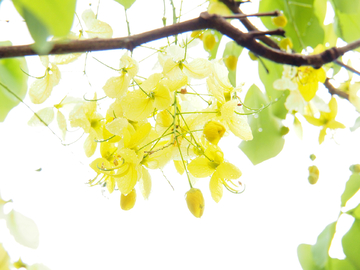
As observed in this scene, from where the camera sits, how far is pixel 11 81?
35 cm

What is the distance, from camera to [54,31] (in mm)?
99

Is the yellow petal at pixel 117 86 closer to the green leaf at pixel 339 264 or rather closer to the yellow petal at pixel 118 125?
the yellow petal at pixel 118 125

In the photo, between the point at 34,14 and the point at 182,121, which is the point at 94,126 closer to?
the point at 182,121

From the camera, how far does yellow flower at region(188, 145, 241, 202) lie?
251 millimetres

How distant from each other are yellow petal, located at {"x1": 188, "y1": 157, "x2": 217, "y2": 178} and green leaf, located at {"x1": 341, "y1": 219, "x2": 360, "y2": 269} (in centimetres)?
18

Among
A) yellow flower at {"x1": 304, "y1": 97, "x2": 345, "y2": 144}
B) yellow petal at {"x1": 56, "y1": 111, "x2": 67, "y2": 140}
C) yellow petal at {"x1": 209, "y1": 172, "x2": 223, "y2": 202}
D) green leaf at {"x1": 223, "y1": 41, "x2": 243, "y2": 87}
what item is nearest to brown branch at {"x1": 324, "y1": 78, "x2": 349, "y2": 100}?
yellow flower at {"x1": 304, "y1": 97, "x2": 345, "y2": 144}

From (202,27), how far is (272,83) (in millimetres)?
232

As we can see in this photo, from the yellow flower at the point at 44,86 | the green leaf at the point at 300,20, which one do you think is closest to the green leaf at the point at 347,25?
the green leaf at the point at 300,20

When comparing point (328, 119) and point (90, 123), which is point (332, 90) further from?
point (90, 123)

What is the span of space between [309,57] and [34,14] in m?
0.16

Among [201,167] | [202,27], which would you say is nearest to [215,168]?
[201,167]

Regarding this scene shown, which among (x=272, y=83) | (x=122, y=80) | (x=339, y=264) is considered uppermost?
(x=272, y=83)

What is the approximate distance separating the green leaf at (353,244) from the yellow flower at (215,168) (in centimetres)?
15

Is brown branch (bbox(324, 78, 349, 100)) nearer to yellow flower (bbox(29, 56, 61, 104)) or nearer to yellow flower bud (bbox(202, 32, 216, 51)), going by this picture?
yellow flower bud (bbox(202, 32, 216, 51))
